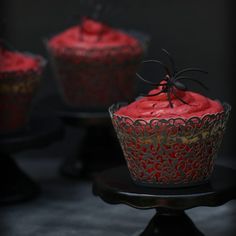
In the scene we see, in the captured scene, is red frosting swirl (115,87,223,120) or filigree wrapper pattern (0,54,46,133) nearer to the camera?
red frosting swirl (115,87,223,120)

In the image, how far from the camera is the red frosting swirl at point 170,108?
6.15 ft

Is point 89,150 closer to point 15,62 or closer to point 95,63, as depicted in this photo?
point 95,63

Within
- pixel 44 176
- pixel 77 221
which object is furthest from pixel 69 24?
pixel 77 221

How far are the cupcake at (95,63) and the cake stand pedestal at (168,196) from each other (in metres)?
0.59

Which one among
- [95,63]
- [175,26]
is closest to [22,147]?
[95,63]

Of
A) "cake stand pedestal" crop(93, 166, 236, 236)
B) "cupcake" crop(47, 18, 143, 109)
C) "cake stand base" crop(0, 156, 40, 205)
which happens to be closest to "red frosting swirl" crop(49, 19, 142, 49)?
"cupcake" crop(47, 18, 143, 109)

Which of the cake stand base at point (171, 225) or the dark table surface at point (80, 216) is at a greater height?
the cake stand base at point (171, 225)

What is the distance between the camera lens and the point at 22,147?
7.64 feet

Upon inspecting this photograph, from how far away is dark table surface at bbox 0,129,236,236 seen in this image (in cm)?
220

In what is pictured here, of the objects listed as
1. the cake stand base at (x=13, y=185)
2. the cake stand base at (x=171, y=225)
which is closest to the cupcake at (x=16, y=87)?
the cake stand base at (x=13, y=185)

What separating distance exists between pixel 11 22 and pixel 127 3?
0.35m

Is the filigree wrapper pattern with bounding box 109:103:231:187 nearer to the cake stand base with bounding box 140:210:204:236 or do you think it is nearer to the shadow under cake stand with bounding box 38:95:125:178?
the cake stand base with bounding box 140:210:204:236

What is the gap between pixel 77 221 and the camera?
2.28 m

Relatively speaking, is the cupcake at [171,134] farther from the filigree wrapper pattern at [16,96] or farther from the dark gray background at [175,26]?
the dark gray background at [175,26]
